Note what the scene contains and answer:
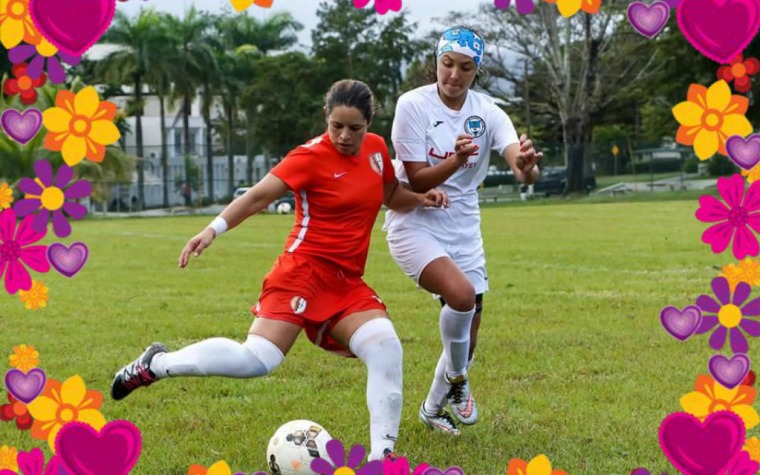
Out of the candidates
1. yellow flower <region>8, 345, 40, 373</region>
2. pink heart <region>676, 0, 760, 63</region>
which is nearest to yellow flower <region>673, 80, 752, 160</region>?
pink heart <region>676, 0, 760, 63</region>

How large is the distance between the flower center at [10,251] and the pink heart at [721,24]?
2855mm

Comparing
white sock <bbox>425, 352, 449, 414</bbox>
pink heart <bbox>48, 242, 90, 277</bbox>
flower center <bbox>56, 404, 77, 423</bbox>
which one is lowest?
white sock <bbox>425, 352, 449, 414</bbox>

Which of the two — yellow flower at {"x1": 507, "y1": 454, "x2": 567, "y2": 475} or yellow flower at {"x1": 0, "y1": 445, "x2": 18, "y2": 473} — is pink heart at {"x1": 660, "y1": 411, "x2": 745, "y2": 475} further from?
yellow flower at {"x1": 0, "y1": 445, "x2": 18, "y2": 473}

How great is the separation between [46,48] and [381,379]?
2.01 metres

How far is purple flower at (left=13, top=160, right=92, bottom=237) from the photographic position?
4527 mm

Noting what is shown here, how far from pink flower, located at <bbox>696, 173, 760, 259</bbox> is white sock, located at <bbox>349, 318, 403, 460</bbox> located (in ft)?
4.87

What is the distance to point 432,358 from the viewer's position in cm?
806

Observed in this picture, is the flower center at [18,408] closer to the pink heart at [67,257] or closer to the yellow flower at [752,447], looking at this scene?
the pink heart at [67,257]

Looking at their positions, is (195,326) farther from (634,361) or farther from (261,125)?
(261,125)

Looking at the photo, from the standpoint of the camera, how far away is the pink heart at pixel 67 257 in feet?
15.0

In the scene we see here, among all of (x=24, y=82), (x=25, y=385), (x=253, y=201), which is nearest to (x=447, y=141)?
(x=253, y=201)

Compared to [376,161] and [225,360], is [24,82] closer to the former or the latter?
[225,360]

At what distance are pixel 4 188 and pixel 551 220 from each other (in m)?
22.5

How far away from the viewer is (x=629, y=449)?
5383mm
